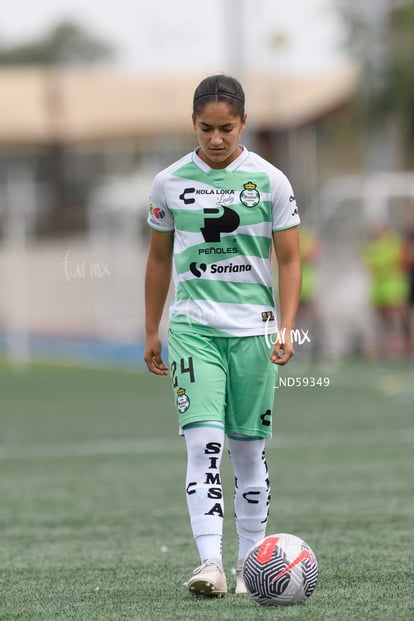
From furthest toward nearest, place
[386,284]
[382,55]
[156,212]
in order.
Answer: [382,55], [386,284], [156,212]

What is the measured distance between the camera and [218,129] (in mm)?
5793

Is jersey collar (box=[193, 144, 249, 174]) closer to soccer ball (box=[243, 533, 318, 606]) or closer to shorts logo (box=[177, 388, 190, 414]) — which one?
shorts logo (box=[177, 388, 190, 414])

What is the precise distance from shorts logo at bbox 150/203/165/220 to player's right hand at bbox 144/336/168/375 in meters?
0.49

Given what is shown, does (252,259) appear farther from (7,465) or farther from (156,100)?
(156,100)

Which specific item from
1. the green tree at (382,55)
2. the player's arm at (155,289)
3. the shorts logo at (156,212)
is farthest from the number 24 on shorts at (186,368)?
the green tree at (382,55)

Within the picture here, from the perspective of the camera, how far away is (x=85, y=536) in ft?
25.7

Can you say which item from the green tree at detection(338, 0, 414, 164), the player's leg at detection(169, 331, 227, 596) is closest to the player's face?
the player's leg at detection(169, 331, 227, 596)

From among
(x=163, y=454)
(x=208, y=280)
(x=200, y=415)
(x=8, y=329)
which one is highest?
(x=208, y=280)

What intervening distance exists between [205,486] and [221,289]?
2.53 feet

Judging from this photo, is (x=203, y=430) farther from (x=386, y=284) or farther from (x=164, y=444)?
(x=386, y=284)

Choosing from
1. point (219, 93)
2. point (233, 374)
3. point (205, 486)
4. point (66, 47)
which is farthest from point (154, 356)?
point (66, 47)

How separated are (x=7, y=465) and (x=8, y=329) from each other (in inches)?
890

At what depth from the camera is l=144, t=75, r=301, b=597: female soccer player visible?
5801 millimetres

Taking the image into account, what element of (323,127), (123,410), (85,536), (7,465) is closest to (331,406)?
(123,410)
